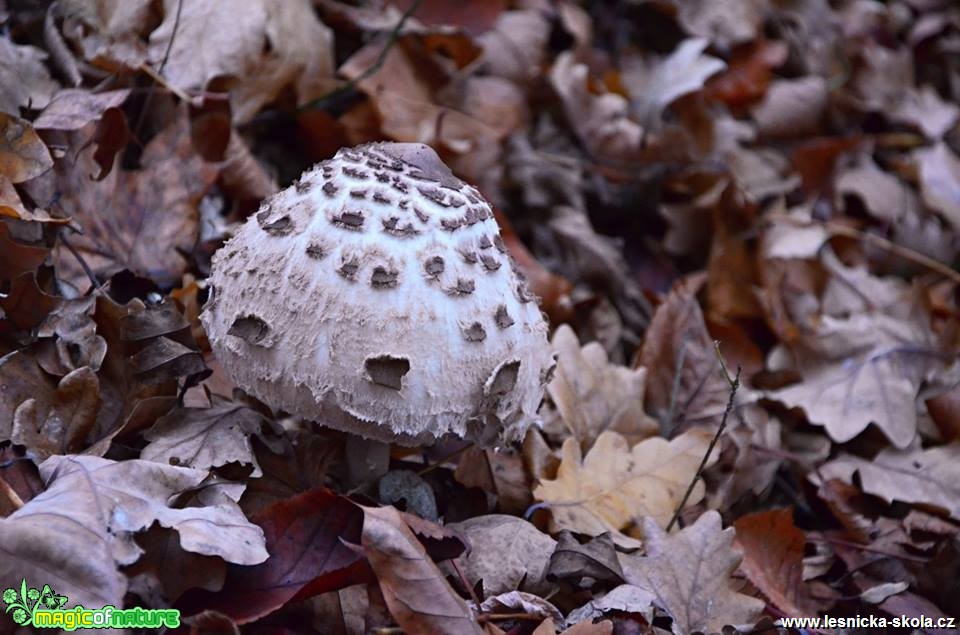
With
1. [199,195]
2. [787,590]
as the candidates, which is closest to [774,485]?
[787,590]

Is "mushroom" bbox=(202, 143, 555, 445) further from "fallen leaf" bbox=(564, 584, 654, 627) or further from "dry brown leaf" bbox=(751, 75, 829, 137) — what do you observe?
"dry brown leaf" bbox=(751, 75, 829, 137)

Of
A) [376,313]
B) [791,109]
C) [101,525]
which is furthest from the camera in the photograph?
[791,109]

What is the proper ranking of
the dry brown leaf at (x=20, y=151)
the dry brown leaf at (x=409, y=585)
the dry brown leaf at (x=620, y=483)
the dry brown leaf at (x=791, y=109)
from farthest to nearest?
the dry brown leaf at (x=791, y=109), the dry brown leaf at (x=620, y=483), the dry brown leaf at (x=20, y=151), the dry brown leaf at (x=409, y=585)

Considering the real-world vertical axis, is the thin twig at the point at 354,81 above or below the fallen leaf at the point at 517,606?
above

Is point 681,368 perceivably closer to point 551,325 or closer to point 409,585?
point 551,325

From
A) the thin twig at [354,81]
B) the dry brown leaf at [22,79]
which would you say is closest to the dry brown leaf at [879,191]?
the thin twig at [354,81]

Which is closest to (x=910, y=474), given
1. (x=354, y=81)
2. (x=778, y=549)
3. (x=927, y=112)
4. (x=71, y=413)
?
(x=778, y=549)

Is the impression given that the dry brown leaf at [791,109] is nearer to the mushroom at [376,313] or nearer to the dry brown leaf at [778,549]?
the dry brown leaf at [778,549]
